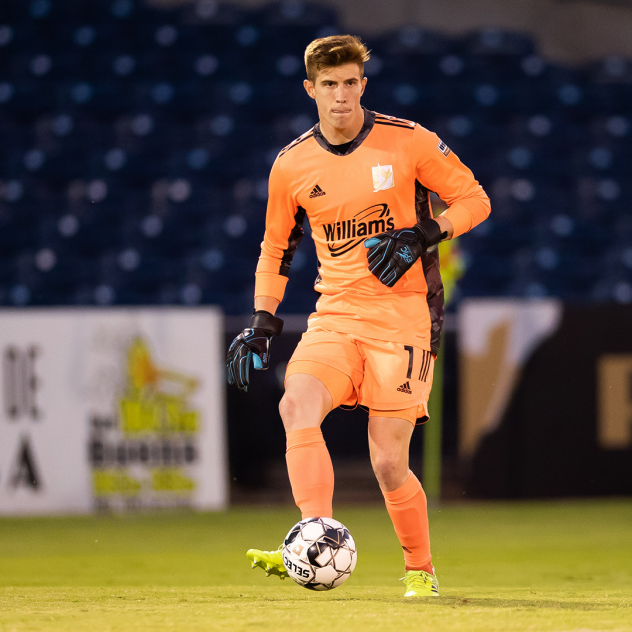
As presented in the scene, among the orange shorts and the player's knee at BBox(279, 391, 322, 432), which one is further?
the orange shorts

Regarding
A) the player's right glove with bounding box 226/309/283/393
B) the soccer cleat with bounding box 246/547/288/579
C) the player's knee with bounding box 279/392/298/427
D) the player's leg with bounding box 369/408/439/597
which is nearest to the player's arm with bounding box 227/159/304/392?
the player's right glove with bounding box 226/309/283/393

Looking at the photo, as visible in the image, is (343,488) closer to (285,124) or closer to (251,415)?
(251,415)

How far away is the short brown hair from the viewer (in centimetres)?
299

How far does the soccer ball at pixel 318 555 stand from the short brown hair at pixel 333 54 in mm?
1438

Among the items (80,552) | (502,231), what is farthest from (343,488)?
(502,231)

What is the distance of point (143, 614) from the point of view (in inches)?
103

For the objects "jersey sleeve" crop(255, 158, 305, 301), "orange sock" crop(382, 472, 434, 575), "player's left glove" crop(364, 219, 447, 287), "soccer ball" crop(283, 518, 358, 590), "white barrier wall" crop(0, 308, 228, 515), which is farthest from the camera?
"white barrier wall" crop(0, 308, 228, 515)

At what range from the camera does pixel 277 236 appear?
3.31m

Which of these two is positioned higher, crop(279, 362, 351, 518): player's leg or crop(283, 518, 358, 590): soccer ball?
crop(279, 362, 351, 518): player's leg

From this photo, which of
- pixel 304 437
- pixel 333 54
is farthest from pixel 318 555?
pixel 333 54

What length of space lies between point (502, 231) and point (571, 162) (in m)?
1.14

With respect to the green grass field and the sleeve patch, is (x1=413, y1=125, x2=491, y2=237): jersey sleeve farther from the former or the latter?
the green grass field

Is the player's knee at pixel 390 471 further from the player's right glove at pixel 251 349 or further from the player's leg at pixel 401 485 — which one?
the player's right glove at pixel 251 349

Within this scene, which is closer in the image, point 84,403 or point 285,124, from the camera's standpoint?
point 84,403
